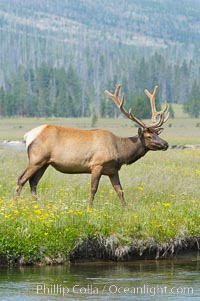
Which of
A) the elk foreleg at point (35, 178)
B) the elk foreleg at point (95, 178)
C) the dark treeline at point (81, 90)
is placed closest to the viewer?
the elk foreleg at point (95, 178)

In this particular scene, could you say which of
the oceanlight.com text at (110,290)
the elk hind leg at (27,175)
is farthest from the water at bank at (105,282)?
the elk hind leg at (27,175)

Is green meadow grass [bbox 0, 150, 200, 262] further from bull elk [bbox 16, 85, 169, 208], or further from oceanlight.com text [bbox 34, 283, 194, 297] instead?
oceanlight.com text [bbox 34, 283, 194, 297]

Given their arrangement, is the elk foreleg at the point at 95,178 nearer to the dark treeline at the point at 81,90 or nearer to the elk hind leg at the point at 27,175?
the elk hind leg at the point at 27,175

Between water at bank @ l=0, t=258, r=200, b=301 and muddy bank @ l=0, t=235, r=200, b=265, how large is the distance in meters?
0.22

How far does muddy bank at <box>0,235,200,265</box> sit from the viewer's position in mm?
13773

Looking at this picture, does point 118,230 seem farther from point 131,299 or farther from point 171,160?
point 171,160

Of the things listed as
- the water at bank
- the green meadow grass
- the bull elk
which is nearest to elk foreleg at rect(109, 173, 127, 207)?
the bull elk

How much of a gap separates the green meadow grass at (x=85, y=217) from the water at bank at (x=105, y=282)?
0.44 metres

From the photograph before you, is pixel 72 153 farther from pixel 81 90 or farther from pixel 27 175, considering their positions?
pixel 81 90

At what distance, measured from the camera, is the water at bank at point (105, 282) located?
38.3 ft

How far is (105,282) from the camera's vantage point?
1260 centimetres

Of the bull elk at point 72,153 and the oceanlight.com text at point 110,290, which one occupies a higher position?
the bull elk at point 72,153

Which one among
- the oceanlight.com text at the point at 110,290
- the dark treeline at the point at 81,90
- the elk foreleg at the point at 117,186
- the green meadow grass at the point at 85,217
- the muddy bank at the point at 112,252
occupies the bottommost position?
the oceanlight.com text at the point at 110,290

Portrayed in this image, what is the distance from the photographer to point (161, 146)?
17641mm
